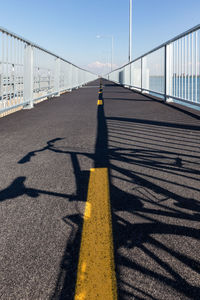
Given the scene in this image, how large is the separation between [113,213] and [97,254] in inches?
19.8

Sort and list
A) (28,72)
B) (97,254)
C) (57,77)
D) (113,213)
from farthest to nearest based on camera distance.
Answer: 1. (57,77)
2. (28,72)
3. (113,213)
4. (97,254)

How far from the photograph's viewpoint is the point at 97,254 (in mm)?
1636

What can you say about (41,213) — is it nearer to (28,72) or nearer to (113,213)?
(113,213)

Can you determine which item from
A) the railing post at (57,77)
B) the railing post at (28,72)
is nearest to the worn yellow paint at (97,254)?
the railing post at (28,72)

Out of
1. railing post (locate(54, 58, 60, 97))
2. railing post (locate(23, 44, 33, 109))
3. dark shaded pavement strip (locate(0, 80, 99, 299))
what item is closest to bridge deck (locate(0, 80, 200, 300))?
dark shaded pavement strip (locate(0, 80, 99, 299))

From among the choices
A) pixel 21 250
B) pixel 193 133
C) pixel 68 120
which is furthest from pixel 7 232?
pixel 68 120

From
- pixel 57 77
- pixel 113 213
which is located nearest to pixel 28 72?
pixel 57 77

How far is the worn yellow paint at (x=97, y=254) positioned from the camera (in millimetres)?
1342

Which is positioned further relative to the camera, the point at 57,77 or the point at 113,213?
the point at 57,77

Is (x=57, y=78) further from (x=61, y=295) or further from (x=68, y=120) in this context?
(x=61, y=295)

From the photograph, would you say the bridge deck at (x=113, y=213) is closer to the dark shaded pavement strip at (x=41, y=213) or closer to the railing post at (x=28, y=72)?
the dark shaded pavement strip at (x=41, y=213)

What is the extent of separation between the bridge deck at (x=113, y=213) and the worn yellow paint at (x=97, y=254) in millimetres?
35

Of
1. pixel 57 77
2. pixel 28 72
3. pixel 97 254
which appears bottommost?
pixel 97 254

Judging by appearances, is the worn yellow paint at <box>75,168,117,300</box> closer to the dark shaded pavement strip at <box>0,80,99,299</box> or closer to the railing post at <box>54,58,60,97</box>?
the dark shaded pavement strip at <box>0,80,99,299</box>
